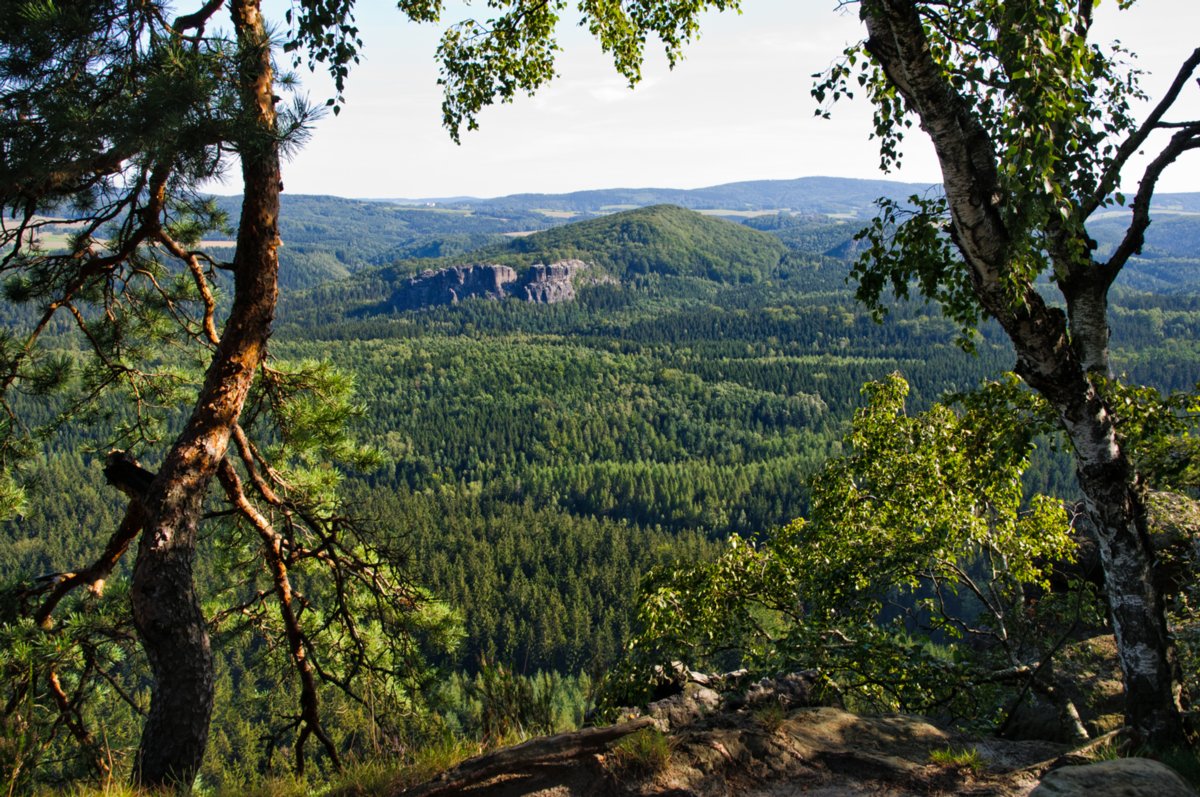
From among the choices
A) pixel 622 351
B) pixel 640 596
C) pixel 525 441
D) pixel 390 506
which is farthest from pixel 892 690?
pixel 622 351

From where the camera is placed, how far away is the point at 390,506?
92250mm

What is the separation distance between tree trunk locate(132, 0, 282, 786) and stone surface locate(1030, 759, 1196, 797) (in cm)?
465

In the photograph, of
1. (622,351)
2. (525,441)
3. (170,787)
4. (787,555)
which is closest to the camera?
(170,787)

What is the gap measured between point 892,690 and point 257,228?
614cm

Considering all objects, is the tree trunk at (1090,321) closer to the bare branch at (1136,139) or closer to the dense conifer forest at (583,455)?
the bare branch at (1136,139)

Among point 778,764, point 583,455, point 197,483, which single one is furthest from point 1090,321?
point 583,455

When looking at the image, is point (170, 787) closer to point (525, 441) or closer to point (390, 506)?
point (390, 506)

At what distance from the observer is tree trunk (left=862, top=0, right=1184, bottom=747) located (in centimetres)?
432

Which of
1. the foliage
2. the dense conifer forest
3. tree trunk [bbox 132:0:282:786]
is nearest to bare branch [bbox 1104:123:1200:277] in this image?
the foliage

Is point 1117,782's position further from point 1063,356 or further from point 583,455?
point 583,455

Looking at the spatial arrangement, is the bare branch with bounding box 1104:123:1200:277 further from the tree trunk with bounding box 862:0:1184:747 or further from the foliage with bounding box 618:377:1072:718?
the foliage with bounding box 618:377:1072:718

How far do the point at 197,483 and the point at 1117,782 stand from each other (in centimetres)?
538

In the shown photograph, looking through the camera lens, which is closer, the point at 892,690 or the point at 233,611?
the point at 892,690

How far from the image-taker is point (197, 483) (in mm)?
4789
